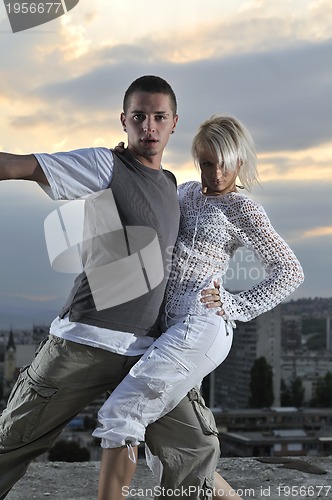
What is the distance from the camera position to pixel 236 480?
153 inches

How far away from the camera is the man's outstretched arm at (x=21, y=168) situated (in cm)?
184

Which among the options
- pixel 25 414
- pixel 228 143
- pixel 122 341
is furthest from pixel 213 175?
pixel 25 414

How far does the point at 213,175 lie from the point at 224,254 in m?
0.22

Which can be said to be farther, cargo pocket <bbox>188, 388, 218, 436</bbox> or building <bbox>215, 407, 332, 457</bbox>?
building <bbox>215, 407, 332, 457</bbox>

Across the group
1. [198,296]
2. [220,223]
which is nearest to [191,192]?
[220,223]

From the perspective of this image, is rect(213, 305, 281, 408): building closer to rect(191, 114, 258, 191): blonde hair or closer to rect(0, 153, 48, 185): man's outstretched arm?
rect(191, 114, 258, 191): blonde hair

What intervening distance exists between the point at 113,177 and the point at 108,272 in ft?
0.79

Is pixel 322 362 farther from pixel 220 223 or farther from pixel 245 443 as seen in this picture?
pixel 220 223

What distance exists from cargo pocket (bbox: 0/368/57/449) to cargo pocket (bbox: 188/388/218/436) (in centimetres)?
36

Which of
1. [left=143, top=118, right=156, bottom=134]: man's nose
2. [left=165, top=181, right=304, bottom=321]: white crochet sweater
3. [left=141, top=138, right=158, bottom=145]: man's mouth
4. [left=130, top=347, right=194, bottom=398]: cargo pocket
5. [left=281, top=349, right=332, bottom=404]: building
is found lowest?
[left=281, top=349, right=332, bottom=404]: building

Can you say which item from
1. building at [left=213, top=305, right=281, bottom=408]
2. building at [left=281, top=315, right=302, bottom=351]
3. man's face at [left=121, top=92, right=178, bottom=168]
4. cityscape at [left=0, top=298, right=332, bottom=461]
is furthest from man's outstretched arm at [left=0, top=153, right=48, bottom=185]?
building at [left=213, top=305, right=281, bottom=408]

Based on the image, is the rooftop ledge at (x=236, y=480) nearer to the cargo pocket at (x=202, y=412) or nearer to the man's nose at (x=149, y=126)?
the cargo pocket at (x=202, y=412)

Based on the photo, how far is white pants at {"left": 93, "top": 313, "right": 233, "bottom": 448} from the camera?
203 cm

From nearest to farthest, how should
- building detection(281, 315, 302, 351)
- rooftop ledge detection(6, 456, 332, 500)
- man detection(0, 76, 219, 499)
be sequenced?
man detection(0, 76, 219, 499) < rooftop ledge detection(6, 456, 332, 500) < building detection(281, 315, 302, 351)
